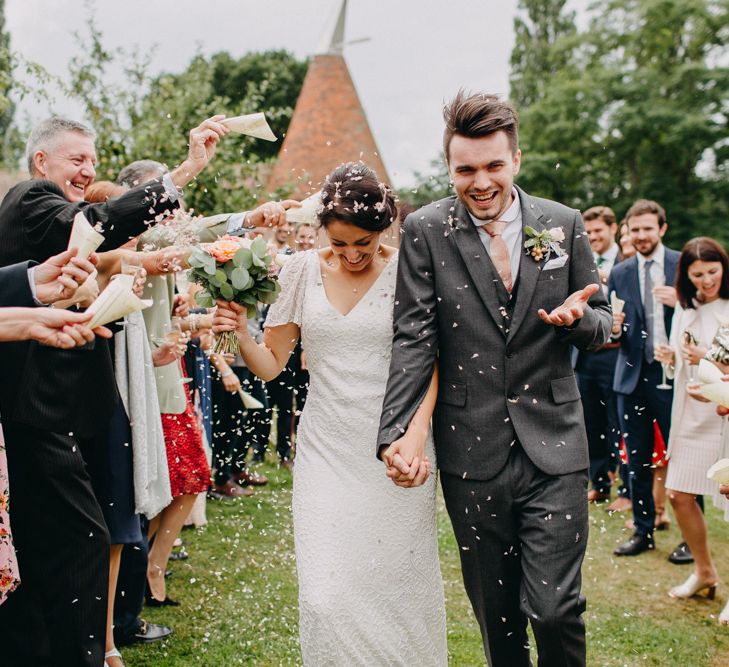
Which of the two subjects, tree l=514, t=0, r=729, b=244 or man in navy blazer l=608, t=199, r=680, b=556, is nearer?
man in navy blazer l=608, t=199, r=680, b=556

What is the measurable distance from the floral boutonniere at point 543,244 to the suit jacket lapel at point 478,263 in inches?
6.8

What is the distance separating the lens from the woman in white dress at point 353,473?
3252 mm

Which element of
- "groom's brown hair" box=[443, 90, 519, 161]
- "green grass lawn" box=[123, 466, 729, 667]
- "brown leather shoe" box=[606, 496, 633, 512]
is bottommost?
"brown leather shoe" box=[606, 496, 633, 512]

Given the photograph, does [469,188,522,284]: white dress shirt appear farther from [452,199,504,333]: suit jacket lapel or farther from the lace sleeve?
the lace sleeve

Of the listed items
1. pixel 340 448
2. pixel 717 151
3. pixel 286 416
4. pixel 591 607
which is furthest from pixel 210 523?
pixel 717 151

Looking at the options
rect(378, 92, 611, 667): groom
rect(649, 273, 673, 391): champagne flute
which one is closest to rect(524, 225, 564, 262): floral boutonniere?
rect(378, 92, 611, 667): groom

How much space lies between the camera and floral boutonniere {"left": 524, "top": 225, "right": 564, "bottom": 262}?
10.4 ft

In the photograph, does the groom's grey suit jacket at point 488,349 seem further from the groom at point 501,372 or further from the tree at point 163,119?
the tree at point 163,119

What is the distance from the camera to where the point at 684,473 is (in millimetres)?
5383

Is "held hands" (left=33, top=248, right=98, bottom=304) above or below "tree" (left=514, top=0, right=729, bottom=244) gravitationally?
below

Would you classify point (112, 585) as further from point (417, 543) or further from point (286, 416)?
point (286, 416)

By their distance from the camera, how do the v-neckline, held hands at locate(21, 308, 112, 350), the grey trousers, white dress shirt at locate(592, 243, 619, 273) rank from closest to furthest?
held hands at locate(21, 308, 112, 350)
the grey trousers
the v-neckline
white dress shirt at locate(592, 243, 619, 273)

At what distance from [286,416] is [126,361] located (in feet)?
17.8

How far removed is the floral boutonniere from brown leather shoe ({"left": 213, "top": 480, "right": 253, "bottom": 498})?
547cm
